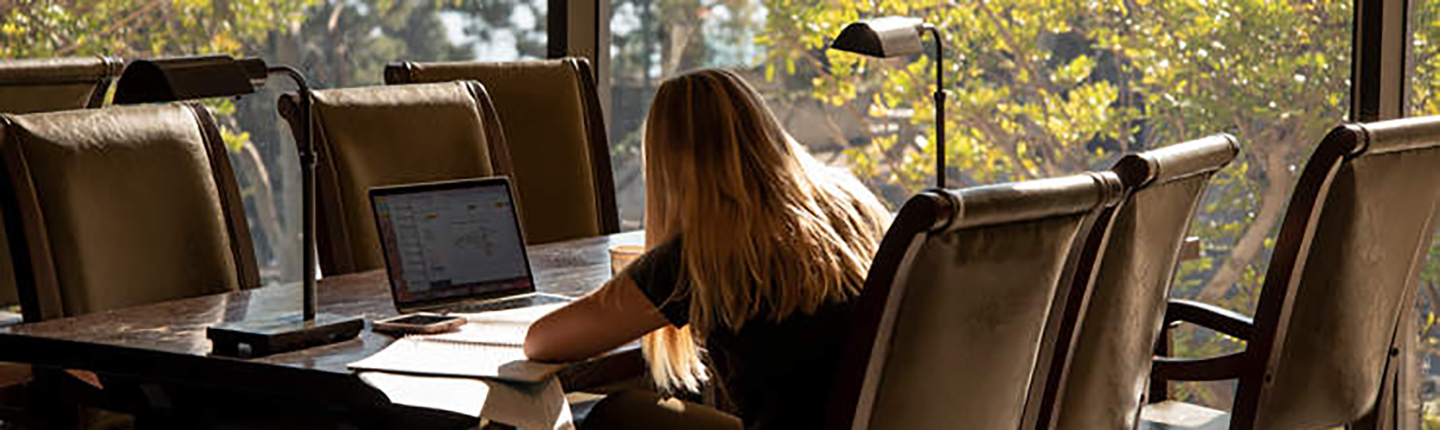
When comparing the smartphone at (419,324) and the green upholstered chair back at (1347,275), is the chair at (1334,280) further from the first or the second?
the smartphone at (419,324)

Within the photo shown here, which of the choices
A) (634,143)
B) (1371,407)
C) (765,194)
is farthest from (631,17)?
(765,194)

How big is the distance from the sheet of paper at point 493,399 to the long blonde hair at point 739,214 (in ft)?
0.62

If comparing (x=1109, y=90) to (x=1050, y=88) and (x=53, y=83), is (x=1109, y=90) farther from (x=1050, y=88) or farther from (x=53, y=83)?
(x=53, y=83)

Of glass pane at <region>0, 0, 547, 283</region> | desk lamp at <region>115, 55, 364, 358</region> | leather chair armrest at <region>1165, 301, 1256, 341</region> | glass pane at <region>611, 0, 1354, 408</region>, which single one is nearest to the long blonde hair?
desk lamp at <region>115, 55, 364, 358</region>

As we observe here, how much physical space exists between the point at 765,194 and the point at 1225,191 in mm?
3559

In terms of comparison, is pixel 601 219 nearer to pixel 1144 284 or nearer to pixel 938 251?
pixel 1144 284

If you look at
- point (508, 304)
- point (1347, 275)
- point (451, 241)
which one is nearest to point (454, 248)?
point (451, 241)

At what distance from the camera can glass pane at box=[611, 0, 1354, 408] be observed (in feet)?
18.0

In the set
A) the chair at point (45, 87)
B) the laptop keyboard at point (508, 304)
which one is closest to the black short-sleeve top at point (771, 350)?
the laptop keyboard at point (508, 304)

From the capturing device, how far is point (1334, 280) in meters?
3.04

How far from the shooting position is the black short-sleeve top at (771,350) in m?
2.28

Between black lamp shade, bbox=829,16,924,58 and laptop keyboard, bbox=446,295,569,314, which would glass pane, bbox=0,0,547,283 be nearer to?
black lamp shade, bbox=829,16,924,58

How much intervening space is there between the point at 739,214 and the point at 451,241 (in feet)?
2.27

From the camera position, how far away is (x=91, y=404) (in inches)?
110
